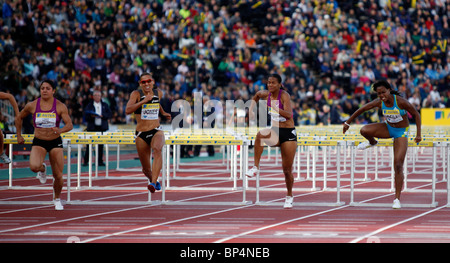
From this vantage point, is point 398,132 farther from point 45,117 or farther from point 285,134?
point 45,117

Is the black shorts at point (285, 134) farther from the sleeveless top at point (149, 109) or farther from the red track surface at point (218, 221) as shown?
the sleeveless top at point (149, 109)

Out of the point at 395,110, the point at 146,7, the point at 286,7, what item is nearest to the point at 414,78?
the point at 286,7

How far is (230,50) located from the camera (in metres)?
31.6

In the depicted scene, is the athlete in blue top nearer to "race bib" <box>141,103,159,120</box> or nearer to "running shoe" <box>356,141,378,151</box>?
"running shoe" <box>356,141,378,151</box>

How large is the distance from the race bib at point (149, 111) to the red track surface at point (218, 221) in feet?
4.25

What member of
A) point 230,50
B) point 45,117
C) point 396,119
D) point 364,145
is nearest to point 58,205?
point 45,117

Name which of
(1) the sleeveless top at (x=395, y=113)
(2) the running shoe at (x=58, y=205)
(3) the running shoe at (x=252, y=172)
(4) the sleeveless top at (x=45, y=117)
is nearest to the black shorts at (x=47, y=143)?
(4) the sleeveless top at (x=45, y=117)

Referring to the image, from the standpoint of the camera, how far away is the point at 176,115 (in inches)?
917

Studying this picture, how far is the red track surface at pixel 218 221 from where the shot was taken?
816 centimetres

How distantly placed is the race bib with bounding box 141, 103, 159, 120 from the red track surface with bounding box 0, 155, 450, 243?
4.25 feet
